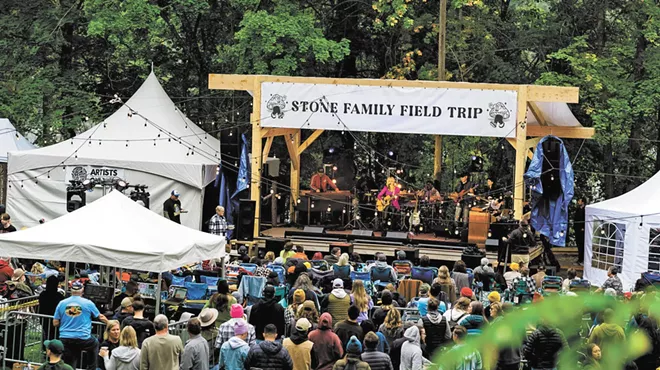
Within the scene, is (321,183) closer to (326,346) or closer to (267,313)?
(267,313)

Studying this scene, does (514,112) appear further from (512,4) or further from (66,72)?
(66,72)

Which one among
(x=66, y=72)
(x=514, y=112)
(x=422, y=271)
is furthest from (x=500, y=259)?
(x=66, y=72)

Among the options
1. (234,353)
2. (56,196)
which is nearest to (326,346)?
(234,353)

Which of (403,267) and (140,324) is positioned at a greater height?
(403,267)

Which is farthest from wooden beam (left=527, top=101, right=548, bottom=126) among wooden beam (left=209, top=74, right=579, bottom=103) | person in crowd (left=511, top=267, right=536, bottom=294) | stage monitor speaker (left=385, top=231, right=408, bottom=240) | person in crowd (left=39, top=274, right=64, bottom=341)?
person in crowd (left=39, top=274, right=64, bottom=341)

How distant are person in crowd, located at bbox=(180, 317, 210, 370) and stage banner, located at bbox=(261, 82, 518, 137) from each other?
1223cm

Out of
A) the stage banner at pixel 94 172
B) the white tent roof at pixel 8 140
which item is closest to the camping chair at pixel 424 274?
the stage banner at pixel 94 172

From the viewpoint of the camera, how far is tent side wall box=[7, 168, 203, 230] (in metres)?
23.2

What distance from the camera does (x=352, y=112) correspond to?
21.3 metres

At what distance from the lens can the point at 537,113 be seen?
22.7 m

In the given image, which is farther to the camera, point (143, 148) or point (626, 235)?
point (143, 148)

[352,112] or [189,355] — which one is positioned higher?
[352,112]

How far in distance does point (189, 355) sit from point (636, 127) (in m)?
20.6

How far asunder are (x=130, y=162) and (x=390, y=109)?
601 cm
